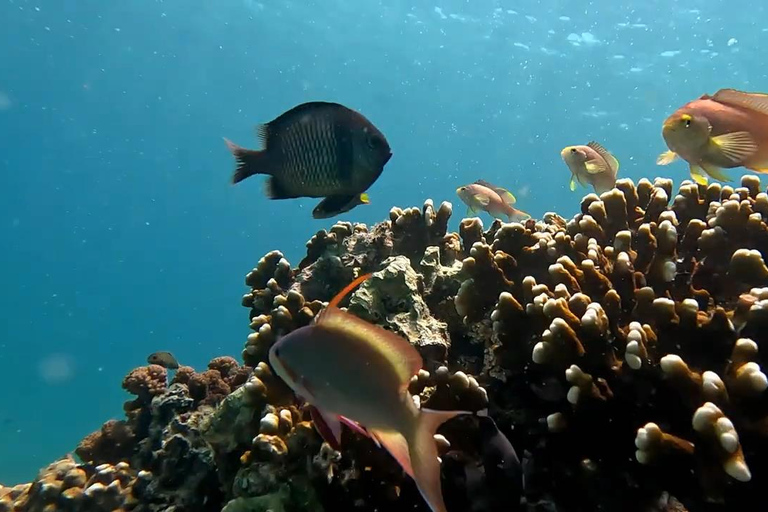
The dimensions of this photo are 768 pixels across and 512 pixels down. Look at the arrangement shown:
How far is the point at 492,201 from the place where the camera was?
6715mm

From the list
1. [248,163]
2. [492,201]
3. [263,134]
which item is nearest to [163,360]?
[492,201]

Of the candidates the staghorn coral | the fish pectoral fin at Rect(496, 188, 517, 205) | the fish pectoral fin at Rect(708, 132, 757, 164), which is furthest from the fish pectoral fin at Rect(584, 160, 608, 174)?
the staghorn coral

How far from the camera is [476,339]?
3631 mm

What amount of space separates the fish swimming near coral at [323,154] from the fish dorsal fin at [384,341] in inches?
50.4

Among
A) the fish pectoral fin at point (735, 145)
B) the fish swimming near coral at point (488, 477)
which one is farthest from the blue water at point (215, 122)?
the fish swimming near coral at point (488, 477)

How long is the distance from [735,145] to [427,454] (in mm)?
2978

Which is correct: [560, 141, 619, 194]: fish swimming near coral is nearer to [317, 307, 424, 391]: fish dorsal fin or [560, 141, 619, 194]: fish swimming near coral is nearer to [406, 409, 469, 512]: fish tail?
[317, 307, 424, 391]: fish dorsal fin

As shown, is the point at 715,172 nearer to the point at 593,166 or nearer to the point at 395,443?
the point at 593,166

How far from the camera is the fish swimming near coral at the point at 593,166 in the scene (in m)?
5.54

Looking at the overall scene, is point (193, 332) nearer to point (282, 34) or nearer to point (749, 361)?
point (282, 34)

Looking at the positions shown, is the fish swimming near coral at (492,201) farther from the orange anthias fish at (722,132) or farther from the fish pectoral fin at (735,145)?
the fish pectoral fin at (735,145)

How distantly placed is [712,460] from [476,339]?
1.73 metres

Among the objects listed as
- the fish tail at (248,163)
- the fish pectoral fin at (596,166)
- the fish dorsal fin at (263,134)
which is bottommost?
the fish tail at (248,163)

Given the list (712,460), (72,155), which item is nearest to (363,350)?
(712,460)
